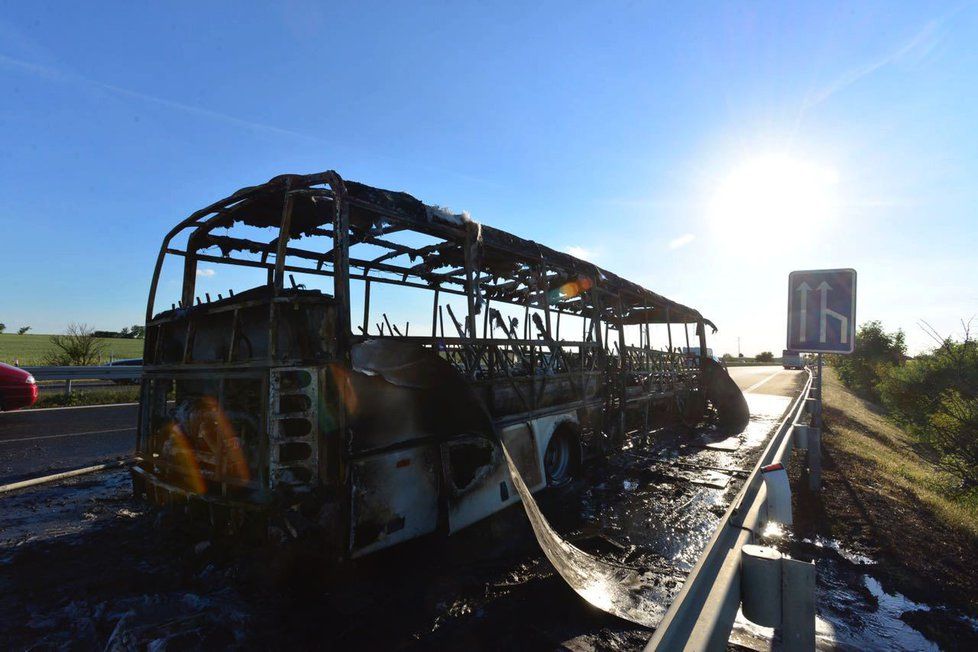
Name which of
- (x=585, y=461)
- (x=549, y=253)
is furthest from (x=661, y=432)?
(x=549, y=253)

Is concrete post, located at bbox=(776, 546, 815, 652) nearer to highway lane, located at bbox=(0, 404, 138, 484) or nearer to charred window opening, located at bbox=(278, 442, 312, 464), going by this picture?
charred window opening, located at bbox=(278, 442, 312, 464)

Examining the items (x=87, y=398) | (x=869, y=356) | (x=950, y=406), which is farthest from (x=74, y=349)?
(x=869, y=356)

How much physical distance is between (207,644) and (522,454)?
3.21 m

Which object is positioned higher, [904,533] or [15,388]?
[15,388]

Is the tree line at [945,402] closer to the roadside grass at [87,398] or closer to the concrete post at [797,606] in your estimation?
the concrete post at [797,606]

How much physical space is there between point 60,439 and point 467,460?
8741 millimetres

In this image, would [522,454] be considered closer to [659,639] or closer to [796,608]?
[796,608]

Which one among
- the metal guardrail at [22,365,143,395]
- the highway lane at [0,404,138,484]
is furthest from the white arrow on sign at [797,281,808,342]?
the metal guardrail at [22,365,143,395]

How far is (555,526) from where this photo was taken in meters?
4.66

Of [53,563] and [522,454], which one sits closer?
[53,563]

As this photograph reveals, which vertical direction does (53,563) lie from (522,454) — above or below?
below

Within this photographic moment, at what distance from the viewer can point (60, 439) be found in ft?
27.3

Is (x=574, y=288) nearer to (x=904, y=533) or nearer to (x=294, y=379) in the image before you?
(x=904, y=533)

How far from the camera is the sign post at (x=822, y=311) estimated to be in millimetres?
4871
